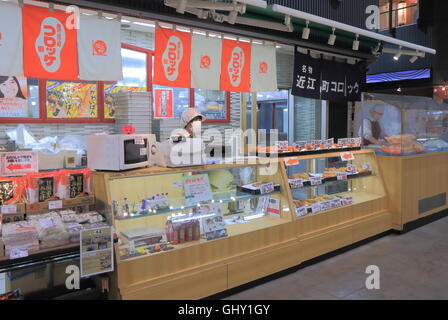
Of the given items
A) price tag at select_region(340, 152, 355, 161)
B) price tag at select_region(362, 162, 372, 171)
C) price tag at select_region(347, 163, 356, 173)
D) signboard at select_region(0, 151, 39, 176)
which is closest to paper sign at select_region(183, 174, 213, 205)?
signboard at select_region(0, 151, 39, 176)

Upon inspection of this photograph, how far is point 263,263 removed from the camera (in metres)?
4.61

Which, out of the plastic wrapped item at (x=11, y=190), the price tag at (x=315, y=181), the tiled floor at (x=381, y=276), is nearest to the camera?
the plastic wrapped item at (x=11, y=190)

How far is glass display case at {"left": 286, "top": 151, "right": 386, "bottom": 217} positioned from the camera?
5.45 m

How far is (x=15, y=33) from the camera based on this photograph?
153 inches

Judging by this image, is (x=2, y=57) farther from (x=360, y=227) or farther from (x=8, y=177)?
(x=360, y=227)

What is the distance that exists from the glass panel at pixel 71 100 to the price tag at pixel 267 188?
3276 millimetres

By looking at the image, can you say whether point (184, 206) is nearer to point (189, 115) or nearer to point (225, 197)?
point (225, 197)

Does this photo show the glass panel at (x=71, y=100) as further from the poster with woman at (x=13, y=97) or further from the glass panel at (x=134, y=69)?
the glass panel at (x=134, y=69)

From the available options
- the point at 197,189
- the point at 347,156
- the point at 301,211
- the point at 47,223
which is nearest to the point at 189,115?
the point at 197,189

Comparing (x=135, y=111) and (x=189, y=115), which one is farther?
(x=135, y=111)

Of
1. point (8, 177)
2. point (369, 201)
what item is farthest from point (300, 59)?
point (8, 177)

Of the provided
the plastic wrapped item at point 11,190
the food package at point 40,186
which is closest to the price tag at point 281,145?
the food package at point 40,186

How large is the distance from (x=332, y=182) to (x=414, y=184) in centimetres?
196

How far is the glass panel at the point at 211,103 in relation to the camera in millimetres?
7746
